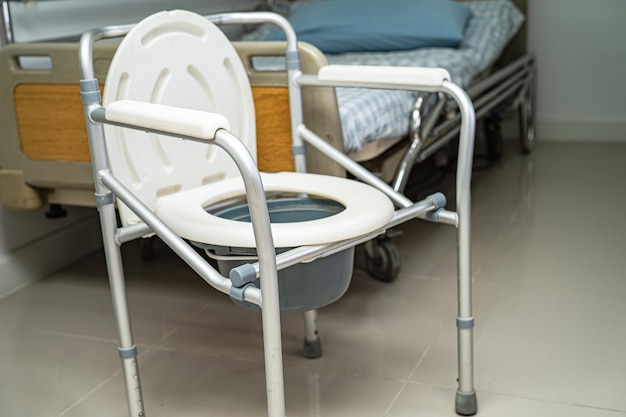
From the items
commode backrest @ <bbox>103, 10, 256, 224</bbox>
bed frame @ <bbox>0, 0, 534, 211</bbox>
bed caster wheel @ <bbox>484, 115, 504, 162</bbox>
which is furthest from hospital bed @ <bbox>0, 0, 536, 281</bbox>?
bed caster wheel @ <bbox>484, 115, 504, 162</bbox>

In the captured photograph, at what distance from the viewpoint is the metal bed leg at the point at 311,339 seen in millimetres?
1741

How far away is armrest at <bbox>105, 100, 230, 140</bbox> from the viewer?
1075 millimetres

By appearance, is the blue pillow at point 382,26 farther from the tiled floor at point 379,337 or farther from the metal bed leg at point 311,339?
the metal bed leg at point 311,339

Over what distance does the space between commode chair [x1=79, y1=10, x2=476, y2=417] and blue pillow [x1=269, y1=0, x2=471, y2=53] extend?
124cm

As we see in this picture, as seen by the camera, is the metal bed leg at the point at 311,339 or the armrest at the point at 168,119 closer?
the armrest at the point at 168,119

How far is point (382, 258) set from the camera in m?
2.12

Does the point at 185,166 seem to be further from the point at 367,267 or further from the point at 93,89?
the point at 367,267

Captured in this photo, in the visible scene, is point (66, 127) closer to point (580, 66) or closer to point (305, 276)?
point (305, 276)

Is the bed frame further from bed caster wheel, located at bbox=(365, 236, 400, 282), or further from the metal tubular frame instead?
bed caster wheel, located at bbox=(365, 236, 400, 282)

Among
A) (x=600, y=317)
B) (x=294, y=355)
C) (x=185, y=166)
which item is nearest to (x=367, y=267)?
(x=294, y=355)

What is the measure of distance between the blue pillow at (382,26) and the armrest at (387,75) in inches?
52.9

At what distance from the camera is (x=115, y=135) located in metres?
1.45

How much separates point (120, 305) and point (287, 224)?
0.37 meters

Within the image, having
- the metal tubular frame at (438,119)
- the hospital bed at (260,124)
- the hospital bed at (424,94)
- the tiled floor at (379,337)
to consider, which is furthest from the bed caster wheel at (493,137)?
the hospital bed at (260,124)
